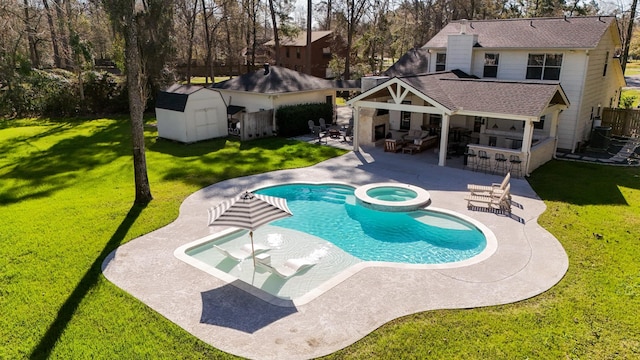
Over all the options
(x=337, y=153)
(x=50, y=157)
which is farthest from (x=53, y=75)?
(x=337, y=153)

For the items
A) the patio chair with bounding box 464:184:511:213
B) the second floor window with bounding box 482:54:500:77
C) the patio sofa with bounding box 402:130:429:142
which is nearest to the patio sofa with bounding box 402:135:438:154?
the patio sofa with bounding box 402:130:429:142

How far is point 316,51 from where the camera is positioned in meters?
55.6

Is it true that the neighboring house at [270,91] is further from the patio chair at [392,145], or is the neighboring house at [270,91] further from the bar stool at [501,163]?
the bar stool at [501,163]

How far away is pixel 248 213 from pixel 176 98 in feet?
55.9

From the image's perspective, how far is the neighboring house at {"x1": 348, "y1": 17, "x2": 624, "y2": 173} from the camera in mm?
18375

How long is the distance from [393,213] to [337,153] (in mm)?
A: 8050

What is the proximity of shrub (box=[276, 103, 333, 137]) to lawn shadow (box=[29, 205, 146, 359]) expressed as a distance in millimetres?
14060

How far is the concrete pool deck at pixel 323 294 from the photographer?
7832 mm

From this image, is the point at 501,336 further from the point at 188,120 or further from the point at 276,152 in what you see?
the point at 188,120

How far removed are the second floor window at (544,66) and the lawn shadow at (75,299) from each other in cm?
2008

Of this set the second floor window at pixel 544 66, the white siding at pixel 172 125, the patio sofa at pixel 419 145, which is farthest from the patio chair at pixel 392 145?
the white siding at pixel 172 125

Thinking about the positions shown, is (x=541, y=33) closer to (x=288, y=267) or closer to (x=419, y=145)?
(x=419, y=145)

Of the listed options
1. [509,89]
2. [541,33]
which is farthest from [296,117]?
[541,33]

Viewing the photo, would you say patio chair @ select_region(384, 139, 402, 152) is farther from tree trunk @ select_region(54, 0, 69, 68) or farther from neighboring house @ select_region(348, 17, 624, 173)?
tree trunk @ select_region(54, 0, 69, 68)
